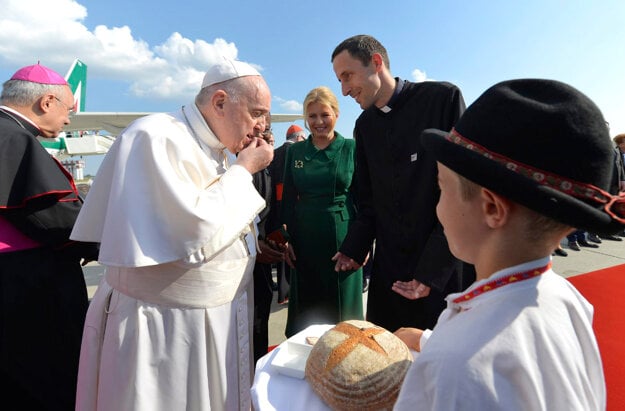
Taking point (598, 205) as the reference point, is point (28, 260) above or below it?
below

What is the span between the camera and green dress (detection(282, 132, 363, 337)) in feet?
9.71

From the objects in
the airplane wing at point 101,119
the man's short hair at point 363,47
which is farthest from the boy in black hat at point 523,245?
the airplane wing at point 101,119

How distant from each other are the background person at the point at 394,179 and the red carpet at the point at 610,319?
1315 mm

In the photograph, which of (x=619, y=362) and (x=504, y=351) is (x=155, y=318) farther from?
(x=619, y=362)

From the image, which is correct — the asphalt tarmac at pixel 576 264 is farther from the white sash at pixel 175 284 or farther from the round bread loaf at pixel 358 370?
the round bread loaf at pixel 358 370

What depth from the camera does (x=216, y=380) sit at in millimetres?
1624

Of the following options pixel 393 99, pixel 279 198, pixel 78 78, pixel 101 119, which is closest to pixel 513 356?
pixel 393 99

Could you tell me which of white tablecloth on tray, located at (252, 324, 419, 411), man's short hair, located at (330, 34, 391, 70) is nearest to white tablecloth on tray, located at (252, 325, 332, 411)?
white tablecloth on tray, located at (252, 324, 419, 411)

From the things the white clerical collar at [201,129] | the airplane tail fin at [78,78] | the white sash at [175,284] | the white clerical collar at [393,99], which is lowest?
the white sash at [175,284]

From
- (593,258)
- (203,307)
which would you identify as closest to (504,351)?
(203,307)

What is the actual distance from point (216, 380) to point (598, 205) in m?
1.55

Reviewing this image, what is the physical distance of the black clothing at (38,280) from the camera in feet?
6.67

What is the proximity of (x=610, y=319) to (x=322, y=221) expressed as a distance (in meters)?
2.98

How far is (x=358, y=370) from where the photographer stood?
121 cm
